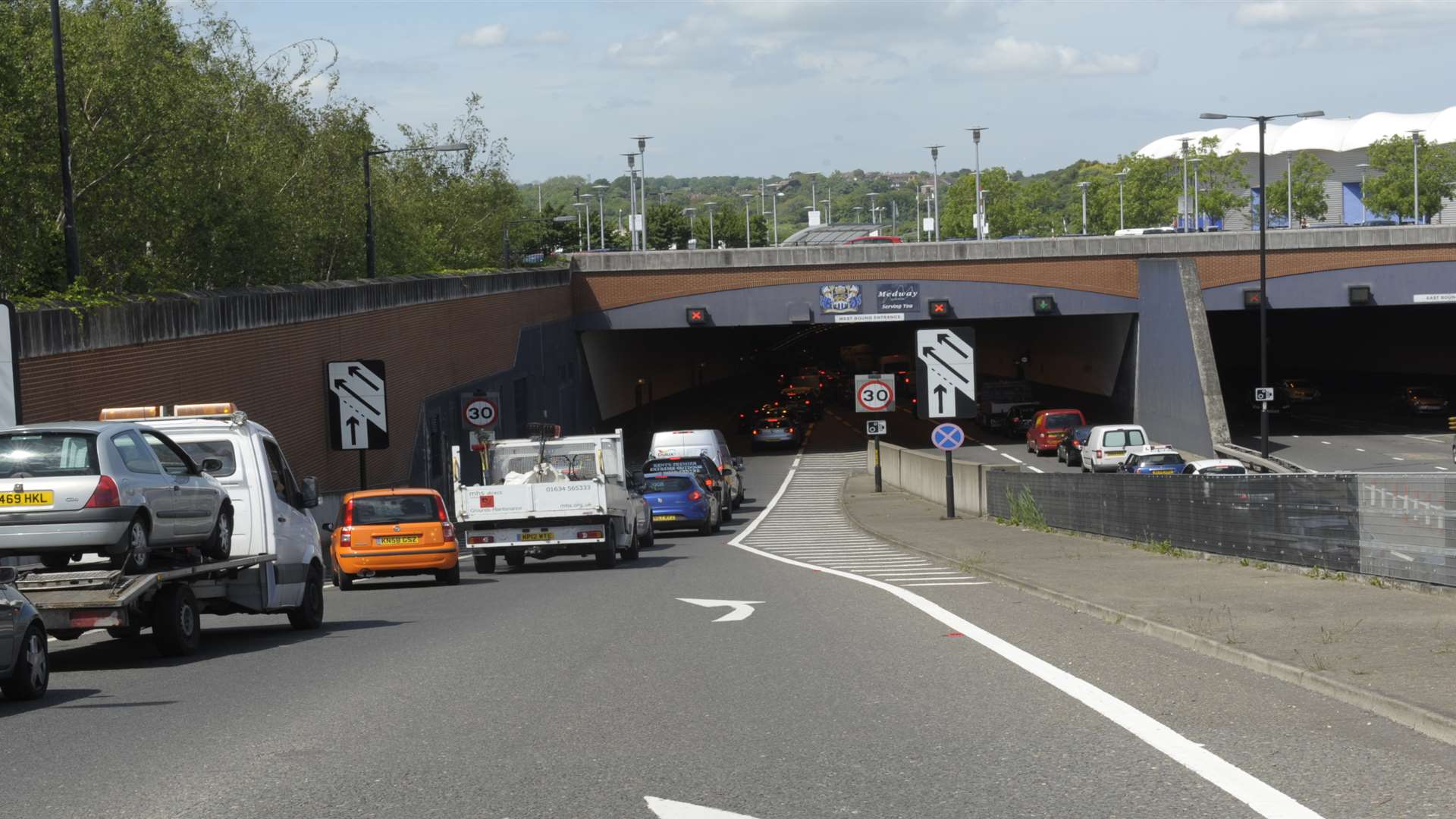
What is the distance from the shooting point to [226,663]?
13.5 meters

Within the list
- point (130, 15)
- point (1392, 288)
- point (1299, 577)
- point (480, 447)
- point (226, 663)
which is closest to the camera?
point (226, 663)

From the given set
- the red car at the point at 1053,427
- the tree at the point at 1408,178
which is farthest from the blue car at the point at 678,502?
the tree at the point at 1408,178

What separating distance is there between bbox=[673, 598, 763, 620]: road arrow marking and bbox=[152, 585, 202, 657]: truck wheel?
4926mm

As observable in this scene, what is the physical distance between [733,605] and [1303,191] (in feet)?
403

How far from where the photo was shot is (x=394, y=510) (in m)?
24.0

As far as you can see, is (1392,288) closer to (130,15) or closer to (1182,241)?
(1182,241)

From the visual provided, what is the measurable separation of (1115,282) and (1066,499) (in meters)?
35.3

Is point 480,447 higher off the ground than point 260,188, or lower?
lower

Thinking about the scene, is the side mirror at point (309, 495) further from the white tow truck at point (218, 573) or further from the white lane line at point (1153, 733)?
the white lane line at point (1153, 733)

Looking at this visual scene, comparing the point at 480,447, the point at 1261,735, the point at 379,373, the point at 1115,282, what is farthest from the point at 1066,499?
the point at 1115,282

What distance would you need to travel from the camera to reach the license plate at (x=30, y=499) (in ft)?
42.7

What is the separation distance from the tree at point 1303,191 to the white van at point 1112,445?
84.9 meters

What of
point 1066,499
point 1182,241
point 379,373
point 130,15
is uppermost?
point 130,15

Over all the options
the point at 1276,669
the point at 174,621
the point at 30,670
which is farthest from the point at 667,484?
the point at 1276,669
